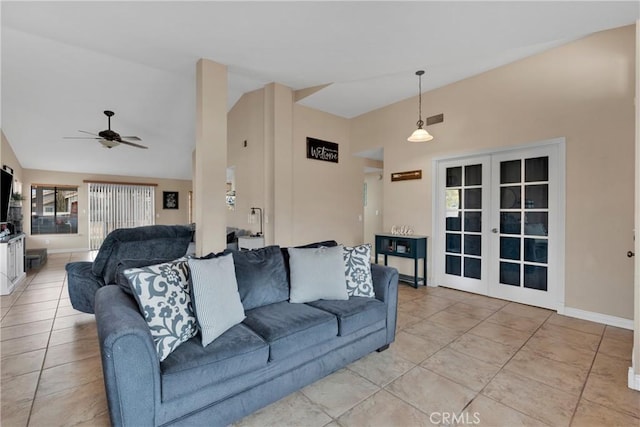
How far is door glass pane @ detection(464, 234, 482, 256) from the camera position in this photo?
13.7 feet

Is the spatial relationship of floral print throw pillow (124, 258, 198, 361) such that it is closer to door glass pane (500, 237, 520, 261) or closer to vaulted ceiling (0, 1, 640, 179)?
vaulted ceiling (0, 1, 640, 179)

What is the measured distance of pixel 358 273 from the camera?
2598mm

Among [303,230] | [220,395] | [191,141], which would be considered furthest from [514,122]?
[191,141]

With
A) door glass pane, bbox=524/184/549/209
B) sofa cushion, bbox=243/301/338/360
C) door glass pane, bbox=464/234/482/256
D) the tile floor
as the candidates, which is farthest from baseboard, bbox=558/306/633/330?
sofa cushion, bbox=243/301/338/360

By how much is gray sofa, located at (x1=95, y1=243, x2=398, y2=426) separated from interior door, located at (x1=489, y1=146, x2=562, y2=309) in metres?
2.34

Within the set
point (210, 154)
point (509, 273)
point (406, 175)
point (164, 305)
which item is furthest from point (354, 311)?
point (406, 175)

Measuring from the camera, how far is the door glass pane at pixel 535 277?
3587 mm

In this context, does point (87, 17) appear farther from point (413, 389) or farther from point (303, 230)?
point (413, 389)

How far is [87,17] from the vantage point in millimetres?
2660

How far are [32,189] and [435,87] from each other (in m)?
10.2

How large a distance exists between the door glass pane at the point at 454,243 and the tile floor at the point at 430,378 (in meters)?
1.25

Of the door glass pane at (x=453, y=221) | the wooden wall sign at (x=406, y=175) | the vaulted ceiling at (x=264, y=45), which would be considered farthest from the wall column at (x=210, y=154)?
the door glass pane at (x=453, y=221)

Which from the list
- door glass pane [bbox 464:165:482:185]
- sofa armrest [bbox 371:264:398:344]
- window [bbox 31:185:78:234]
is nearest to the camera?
sofa armrest [bbox 371:264:398:344]

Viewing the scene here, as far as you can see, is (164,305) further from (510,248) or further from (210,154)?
(510,248)
